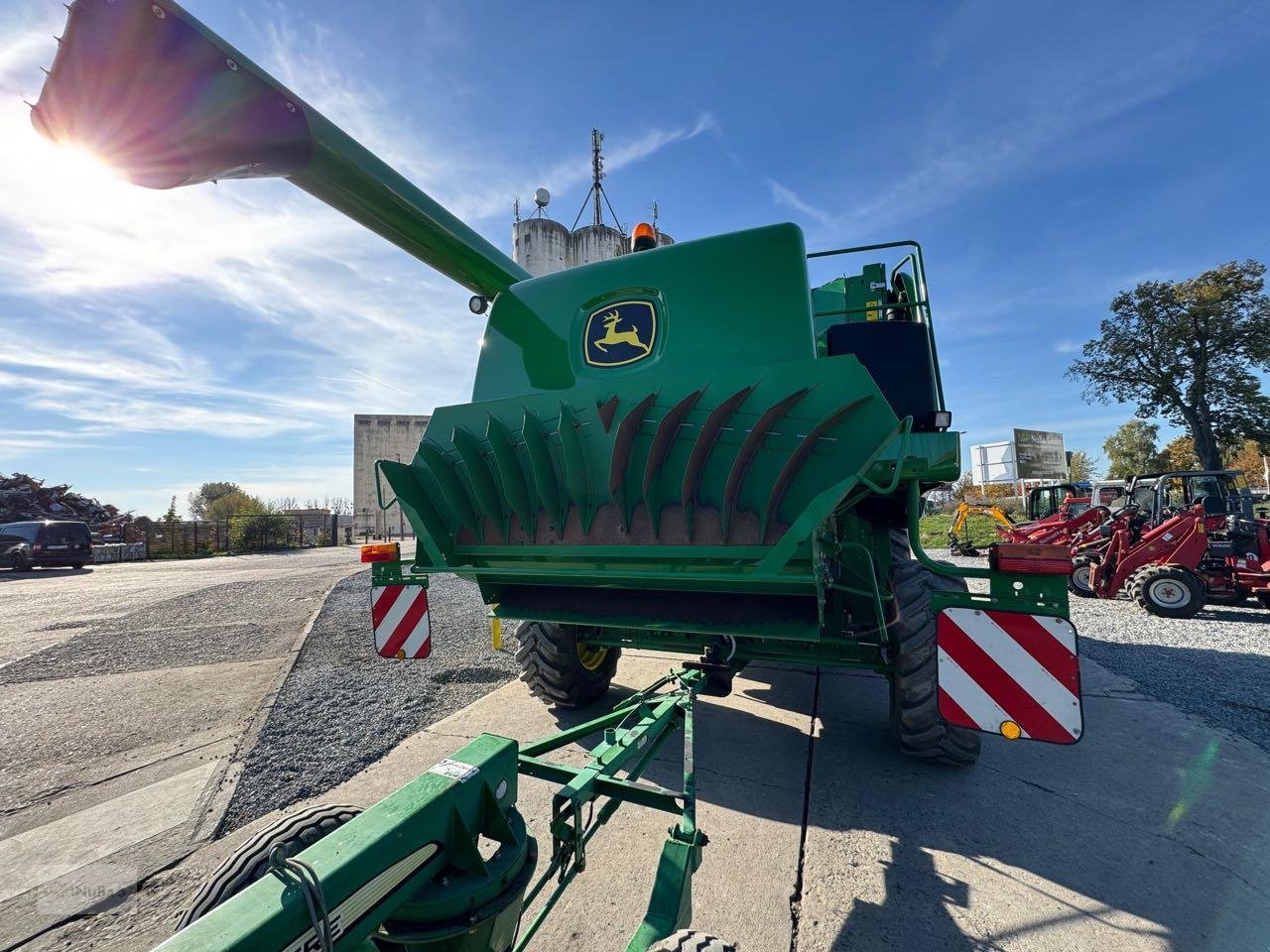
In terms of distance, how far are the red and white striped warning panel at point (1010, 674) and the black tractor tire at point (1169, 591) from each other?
336 inches

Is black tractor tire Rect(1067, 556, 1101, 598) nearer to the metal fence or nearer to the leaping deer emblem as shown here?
the leaping deer emblem

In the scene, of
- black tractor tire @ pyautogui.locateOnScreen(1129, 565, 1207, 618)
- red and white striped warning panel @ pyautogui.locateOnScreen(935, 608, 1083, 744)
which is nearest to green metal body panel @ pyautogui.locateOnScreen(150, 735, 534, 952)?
red and white striped warning panel @ pyautogui.locateOnScreen(935, 608, 1083, 744)

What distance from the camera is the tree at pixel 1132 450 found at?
42.1 metres

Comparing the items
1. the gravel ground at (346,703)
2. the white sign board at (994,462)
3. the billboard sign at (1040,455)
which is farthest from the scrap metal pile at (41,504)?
the billboard sign at (1040,455)

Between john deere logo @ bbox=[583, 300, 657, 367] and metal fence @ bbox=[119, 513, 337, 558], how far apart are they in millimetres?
28944

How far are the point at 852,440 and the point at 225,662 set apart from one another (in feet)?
22.6

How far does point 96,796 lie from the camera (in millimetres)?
3219

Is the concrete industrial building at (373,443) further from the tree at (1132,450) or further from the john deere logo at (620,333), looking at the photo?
the tree at (1132,450)

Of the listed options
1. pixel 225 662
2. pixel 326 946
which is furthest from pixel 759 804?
pixel 225 662

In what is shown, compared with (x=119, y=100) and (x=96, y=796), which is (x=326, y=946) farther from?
(x=96, y=796)

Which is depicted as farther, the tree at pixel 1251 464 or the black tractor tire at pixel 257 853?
the tree at pixel 1251 464

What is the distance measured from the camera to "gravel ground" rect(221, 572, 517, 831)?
328cm

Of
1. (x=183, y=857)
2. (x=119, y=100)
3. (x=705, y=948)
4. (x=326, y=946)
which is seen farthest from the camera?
(x=183, y=857)

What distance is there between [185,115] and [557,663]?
11.7 ft
